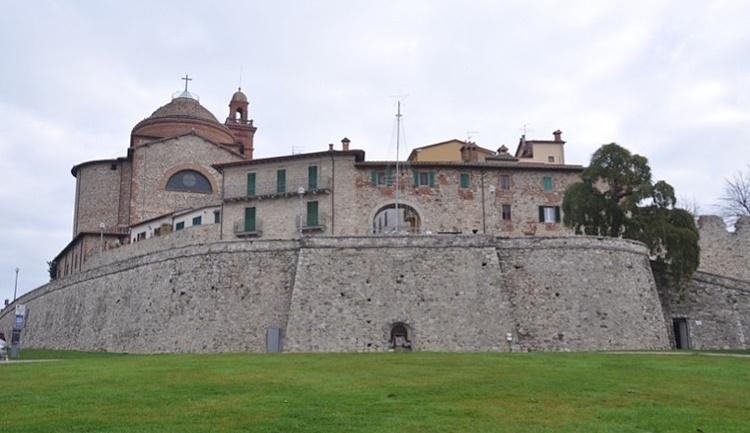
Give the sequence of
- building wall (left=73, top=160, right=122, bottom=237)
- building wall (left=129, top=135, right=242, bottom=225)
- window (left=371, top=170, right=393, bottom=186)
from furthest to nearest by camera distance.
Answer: building wall (left=73, top=160, right=122, bottom=237), building wall (left=129, top=135, right=242, bottom=225), window (left=371, top=170, right=393, bottom=186)

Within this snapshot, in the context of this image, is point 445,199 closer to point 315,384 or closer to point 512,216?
point 512,216

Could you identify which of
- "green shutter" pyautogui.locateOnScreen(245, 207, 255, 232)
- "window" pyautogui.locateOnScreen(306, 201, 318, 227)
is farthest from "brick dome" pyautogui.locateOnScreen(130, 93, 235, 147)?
"window" pyautogui.locateOnScreen(306, 201, 318, 227)

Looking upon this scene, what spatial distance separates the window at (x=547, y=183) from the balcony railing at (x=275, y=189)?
1439 cm

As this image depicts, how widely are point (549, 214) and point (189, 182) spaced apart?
1178 inches

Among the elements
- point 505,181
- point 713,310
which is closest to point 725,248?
point 713,310

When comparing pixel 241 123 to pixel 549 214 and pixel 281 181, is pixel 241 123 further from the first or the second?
pixel 549 214

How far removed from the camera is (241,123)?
263 ft

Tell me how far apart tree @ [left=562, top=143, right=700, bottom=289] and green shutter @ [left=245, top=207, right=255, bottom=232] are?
20.6m

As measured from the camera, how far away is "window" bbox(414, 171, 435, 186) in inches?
1953

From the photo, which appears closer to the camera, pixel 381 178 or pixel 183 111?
pixel 381 178

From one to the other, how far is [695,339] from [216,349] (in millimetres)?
24610

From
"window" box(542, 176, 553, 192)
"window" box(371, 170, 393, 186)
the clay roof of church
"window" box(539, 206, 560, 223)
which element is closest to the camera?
"window" box(371, 170, 393, 186)

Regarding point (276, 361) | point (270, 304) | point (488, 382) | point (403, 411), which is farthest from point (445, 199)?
point (403, 411)

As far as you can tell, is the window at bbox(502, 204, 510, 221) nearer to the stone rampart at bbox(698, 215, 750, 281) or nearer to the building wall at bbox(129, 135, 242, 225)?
the stone rampart at bbox(698, 215, 750, 281)
